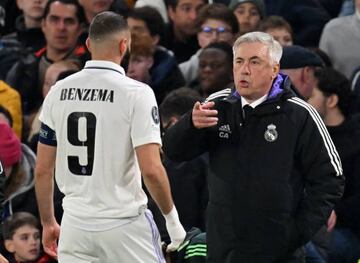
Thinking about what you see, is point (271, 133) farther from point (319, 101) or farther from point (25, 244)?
point (25, 244)

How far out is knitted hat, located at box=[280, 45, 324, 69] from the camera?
406 inches

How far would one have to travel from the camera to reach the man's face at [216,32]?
38.4ft

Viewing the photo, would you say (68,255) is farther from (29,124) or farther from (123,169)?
(29,124)

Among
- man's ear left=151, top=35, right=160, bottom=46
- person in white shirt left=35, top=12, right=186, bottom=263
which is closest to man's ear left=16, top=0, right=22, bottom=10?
man's ear left=151, top=35, right=160, bottom=46

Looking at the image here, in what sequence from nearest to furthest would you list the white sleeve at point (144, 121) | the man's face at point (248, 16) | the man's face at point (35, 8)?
the white sleeve at point (144, 121), the man's face at point (248, 16), the man's face at point (35, 8)

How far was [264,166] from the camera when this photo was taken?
24.9ft

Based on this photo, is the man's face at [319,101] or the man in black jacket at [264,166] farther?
the man's face at [319,101]

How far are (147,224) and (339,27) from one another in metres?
4.63

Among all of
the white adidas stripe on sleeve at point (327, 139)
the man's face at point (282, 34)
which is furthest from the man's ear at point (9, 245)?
the man's face at point (282, 34)

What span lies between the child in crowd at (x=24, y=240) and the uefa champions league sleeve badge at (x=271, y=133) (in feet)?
8.87

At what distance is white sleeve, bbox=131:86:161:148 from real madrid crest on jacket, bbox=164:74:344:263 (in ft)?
1.16

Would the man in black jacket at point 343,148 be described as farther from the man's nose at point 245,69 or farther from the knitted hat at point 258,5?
the man's nose at point 245,69

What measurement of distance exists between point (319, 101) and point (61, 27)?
297 cm

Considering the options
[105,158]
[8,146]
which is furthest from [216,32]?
[105,158]
